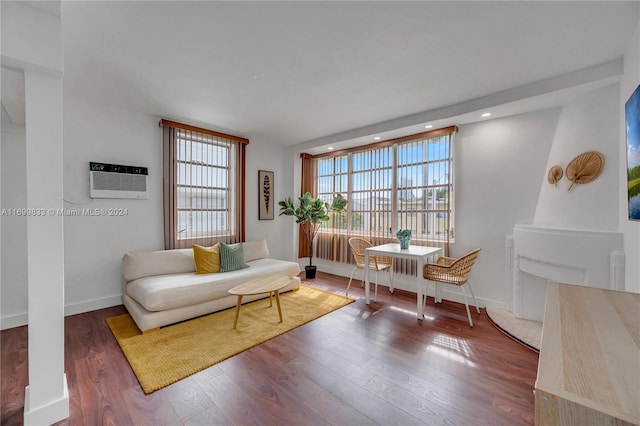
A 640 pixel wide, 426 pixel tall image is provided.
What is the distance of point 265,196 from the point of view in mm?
5258

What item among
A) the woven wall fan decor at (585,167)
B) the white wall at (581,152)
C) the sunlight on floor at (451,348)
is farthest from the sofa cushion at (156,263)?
the woven wall fan decor at (585,167)

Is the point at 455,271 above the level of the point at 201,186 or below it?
below

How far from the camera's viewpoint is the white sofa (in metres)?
2.81

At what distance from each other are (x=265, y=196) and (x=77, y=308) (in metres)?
3.13

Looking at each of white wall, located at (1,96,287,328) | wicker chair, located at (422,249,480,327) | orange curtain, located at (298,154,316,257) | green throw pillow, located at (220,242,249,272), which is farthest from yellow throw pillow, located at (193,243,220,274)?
wicker chair, located at (422,249,480,327)

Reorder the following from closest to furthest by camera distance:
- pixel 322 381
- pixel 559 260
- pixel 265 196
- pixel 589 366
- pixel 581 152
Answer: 1. pixel 589 366
2. pixel 322 381
3. pixel 559 260
4. pixel 581 152
5. pixel 265 196

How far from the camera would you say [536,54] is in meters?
2.28

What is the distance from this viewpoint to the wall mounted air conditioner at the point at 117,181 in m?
3.34

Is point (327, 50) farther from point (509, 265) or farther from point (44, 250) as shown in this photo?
point (509, 265)

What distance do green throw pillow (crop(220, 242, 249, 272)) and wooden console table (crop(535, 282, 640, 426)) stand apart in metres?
3.49

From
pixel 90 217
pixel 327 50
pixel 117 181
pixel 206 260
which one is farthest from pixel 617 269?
pixel 90 217

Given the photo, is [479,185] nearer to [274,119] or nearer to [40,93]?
[274,119]

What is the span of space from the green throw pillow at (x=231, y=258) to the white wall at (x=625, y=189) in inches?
157

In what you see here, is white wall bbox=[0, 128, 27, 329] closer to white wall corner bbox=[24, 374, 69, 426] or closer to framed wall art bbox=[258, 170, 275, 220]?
white wall corner bbox=[24, 374, 69, 426]
